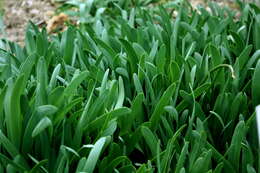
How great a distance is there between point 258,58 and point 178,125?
58 cm

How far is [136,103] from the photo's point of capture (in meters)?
2.02

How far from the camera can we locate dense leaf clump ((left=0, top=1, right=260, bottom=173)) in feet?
5.94

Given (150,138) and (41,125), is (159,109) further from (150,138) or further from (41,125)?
(41,125)

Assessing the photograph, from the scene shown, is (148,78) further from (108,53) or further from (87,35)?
(87,35)

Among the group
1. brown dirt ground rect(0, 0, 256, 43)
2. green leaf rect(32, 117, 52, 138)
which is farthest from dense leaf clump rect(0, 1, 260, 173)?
brown dirt ground rect(0, 0, 256, 43)

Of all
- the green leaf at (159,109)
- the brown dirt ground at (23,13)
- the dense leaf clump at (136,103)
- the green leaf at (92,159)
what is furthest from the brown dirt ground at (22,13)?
the green leaf at (92,159)

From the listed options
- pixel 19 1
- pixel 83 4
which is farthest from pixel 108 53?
pixel 19 1

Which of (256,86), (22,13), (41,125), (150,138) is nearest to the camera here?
(41,125)

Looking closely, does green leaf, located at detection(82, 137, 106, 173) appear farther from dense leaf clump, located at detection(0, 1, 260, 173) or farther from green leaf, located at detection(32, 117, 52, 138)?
green leaf, located at detection(32, 117, 52, 138)

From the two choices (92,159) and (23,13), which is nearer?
(92,159)

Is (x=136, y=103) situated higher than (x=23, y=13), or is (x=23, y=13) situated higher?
(x=136, y=103)

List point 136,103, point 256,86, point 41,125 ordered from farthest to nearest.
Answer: point 256,86 < point 136,103 < point 41,125

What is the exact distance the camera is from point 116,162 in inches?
71.3

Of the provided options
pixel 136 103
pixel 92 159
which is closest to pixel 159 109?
pixel 136 103
